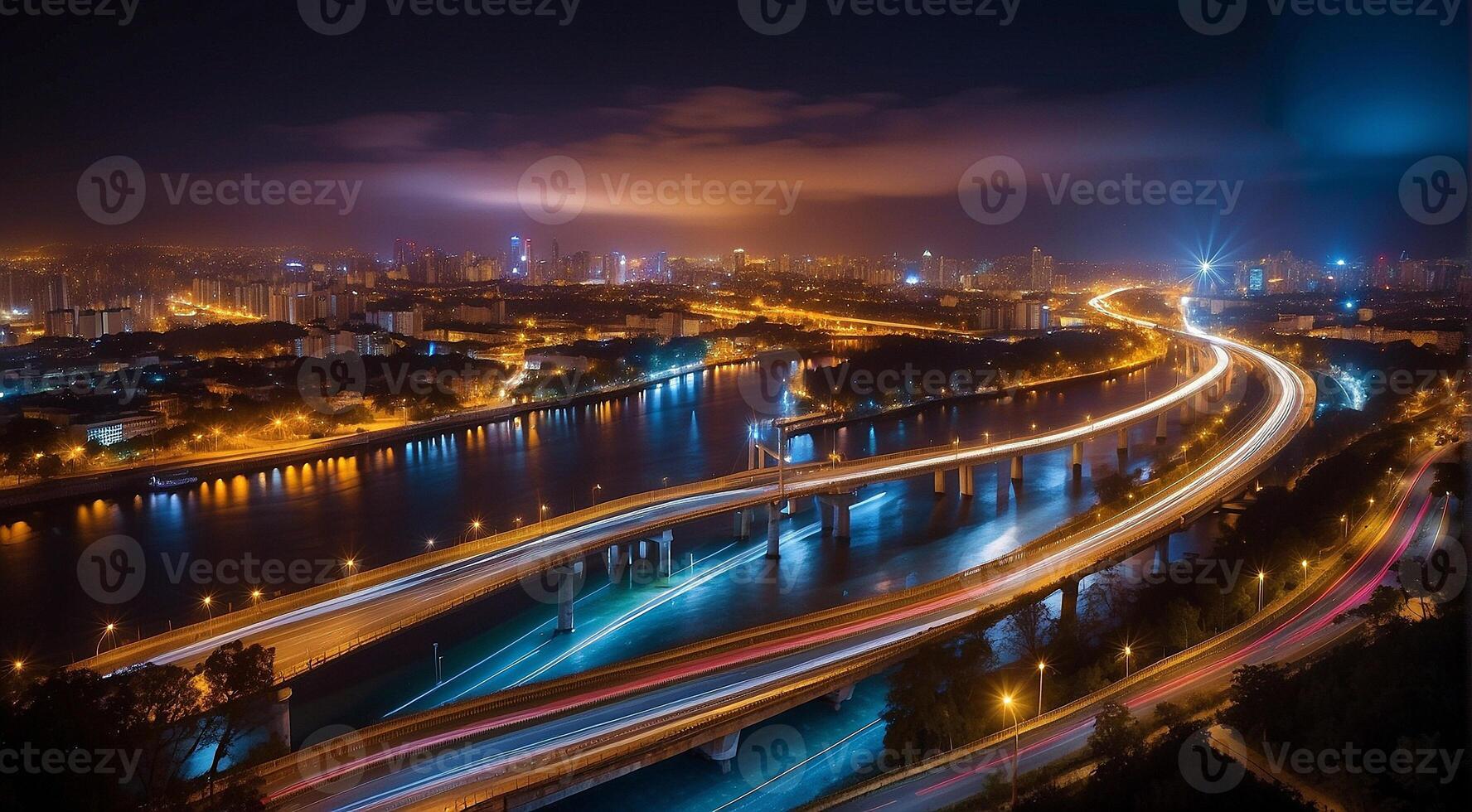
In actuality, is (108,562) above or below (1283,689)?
below

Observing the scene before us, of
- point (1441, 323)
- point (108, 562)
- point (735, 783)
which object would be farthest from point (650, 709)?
point (1441, 323)

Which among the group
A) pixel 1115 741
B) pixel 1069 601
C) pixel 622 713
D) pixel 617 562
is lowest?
pixel 617 562

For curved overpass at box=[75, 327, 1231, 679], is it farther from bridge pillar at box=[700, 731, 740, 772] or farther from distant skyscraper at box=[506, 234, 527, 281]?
distant skyscraper at box=[506, 234, 527, 281]

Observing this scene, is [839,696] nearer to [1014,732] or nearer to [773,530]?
[1014,732]

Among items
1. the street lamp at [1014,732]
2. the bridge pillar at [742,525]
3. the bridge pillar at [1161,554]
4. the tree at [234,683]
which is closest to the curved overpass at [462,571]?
the bridge pillar at [742,525]

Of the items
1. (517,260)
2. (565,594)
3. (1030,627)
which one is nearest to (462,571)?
(565,594)

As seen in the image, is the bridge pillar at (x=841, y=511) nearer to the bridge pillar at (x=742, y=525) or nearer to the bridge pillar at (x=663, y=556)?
the bridge pillar at (x=742, y=525)

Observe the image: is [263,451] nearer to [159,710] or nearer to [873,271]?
[159,710]
